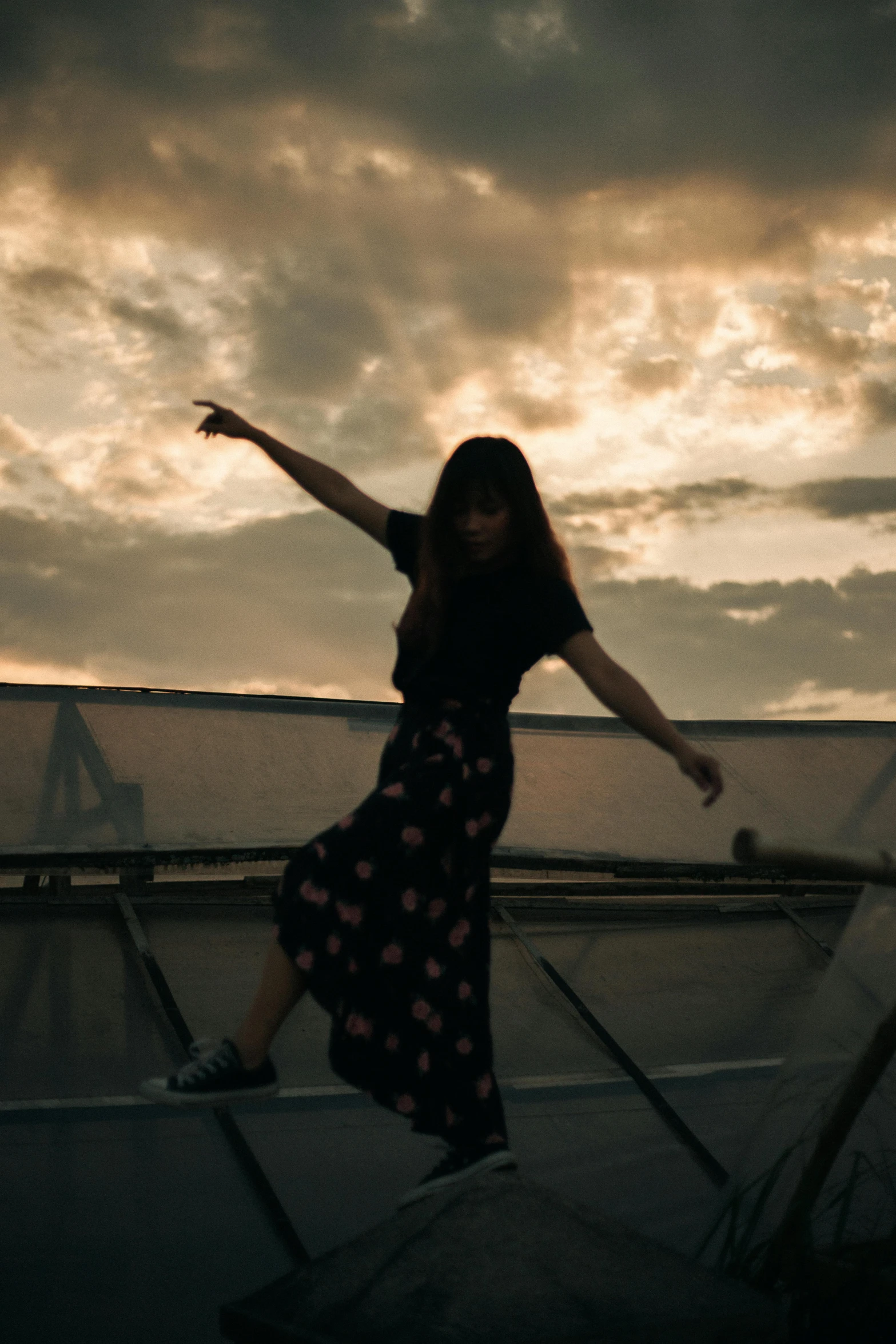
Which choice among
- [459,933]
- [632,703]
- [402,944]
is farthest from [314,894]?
[632,703]

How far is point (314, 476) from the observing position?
2.92m

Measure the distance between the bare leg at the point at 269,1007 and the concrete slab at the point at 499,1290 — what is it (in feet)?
1.59

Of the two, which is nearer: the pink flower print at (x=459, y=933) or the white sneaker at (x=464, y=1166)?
the white sneaker at (x=464, y=1166)

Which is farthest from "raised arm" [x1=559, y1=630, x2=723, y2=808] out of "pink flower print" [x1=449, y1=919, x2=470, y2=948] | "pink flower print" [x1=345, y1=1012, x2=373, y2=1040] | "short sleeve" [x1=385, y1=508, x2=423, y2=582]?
"pink flower print" [x1=345, y1=1012, x2=373, y2=1040]

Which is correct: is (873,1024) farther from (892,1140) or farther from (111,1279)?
(111,1279)

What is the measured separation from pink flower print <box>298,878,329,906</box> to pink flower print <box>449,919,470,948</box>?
27 cm

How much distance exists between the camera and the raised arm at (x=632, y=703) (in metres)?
2.40

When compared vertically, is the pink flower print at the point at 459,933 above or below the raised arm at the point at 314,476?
below

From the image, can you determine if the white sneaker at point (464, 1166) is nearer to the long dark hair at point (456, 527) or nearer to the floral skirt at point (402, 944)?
the floral skirt at point (402, 944)

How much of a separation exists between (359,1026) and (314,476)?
125 centimetres

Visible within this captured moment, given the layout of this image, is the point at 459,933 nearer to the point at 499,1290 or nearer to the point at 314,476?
the point at 499,1290

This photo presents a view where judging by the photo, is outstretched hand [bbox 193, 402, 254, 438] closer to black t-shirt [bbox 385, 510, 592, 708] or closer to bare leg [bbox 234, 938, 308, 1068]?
black t-shirt [bbox 385, 510, 592, 708]

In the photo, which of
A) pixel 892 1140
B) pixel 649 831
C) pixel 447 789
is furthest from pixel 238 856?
pixel 892 1140

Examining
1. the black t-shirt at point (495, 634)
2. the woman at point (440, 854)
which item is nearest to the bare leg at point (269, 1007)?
the woman at point (440, 854)
